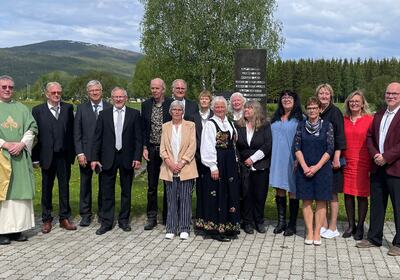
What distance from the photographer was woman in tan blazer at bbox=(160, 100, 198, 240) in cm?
721

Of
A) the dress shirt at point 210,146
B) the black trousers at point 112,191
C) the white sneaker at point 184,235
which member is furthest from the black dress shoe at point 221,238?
the black trousers at point 112,191

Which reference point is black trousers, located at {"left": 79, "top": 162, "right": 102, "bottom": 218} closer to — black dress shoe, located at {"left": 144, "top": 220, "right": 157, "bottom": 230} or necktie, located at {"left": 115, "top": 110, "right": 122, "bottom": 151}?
necktie, located at {"left": 115, "top": 110, "right": 122, "bottom": 151}

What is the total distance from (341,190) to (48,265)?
4.03m

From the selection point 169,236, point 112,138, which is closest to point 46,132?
point 112,138

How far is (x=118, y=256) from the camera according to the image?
6414 millimetres

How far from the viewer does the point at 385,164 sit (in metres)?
6.61

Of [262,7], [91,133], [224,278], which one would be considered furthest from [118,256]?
[262,7]

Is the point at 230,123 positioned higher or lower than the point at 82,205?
higher

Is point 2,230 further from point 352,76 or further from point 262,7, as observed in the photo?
point 352,76

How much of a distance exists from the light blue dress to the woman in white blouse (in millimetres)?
593

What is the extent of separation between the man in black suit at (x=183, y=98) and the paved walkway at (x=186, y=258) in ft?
5.98

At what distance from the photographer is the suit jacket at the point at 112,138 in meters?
7.56

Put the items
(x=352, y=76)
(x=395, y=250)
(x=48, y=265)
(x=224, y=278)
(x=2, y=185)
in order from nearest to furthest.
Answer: (x=224, y=278), (x=48, y=265), (x=395, y=250), (x=2, y=185), (x=352, y=76)

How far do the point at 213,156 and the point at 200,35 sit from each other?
2763 cm
